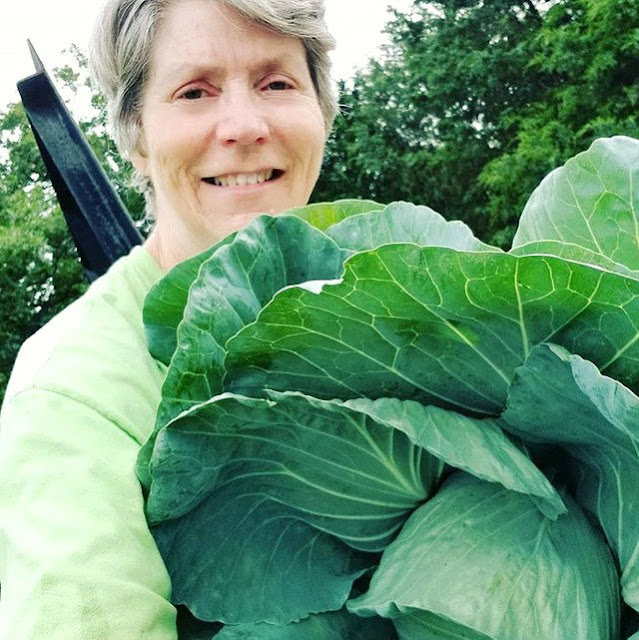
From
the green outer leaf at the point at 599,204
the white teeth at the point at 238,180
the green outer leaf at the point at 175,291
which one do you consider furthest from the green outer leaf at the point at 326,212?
the white teeth at the point at 238,180

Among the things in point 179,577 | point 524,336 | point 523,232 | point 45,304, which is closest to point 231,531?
point 179,577

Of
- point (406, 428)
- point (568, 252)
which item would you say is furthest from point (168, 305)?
point (568, 252)

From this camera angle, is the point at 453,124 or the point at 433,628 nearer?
the point at 433,628

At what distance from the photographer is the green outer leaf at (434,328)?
0.85m

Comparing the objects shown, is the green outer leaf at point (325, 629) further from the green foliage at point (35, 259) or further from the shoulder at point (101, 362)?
the green foliage at point (35, 259)

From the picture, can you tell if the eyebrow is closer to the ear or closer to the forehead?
the forehead

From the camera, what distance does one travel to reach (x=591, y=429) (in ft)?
2.98

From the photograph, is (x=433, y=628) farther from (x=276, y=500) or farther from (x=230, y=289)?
(x=230, y=289)

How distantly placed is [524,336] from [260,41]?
81 cm

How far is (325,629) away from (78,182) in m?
2.62

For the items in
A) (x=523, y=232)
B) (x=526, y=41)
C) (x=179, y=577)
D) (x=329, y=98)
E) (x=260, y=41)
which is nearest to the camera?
(x=179, y=577)

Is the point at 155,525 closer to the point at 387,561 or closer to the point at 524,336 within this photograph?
the point at 387,561

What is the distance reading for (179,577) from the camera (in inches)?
40.4

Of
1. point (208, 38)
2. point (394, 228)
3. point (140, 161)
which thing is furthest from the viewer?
point (140, 161)
